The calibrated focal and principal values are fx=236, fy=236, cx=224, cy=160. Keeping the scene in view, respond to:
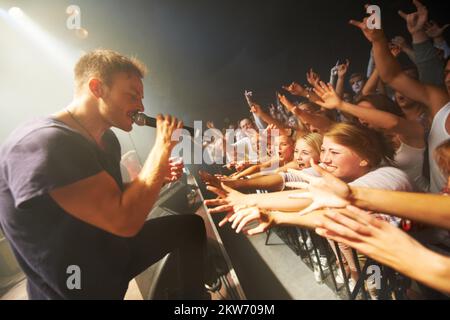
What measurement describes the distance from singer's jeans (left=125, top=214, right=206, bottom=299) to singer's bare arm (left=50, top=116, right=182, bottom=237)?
29 centimetres

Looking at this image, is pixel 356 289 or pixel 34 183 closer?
pixel 34 183

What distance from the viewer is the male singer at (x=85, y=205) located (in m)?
0.93

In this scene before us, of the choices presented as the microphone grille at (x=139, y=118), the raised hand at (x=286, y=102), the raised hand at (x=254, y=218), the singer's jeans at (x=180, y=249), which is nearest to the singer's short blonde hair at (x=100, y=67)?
the microphone grille at (x=139, y=118)

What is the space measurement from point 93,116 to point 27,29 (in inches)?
49.6

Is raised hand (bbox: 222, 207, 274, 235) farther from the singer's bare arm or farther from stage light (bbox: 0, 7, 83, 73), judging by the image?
stage light (bbox: 0, 7, 83, 73)

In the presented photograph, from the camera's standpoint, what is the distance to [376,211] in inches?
45.4

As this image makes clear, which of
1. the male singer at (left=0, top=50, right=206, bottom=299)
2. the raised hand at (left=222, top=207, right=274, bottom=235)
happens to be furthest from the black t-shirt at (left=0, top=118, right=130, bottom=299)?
the raised hand at (left=222, top=207, right=274, bottom=235)

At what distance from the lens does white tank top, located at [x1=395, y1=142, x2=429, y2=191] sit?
130cm

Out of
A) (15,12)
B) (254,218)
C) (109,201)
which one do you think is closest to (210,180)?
(254,218)

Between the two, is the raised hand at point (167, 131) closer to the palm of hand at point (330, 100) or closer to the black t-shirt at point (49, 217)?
the black t-shirt at point (49, 217)

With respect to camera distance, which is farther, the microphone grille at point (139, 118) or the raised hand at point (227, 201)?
the raised hand at point (227, 201)

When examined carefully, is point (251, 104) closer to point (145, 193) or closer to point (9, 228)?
point (145, 193)
